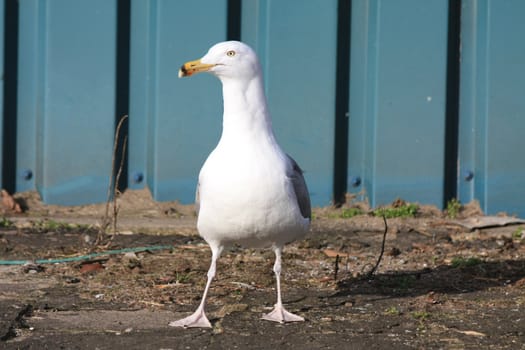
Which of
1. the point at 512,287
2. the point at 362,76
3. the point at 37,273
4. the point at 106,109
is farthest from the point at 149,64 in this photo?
the point at 512,287

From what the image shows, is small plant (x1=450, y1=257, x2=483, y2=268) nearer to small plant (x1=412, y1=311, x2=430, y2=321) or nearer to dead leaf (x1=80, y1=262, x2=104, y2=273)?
small plant (x1=412, y1=311, x2=430, y2=321)

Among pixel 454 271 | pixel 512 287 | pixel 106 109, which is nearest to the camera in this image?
pixel 512 287

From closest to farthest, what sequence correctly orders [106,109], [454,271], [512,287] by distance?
1. [512,287]
2. [454,271]
3. [106,109]

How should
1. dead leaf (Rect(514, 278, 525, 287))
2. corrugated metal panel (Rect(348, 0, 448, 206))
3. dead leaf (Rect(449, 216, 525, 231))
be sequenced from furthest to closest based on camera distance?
corrugated metal panel (Rect(348, 0, 448, 206)) → dead leaf (Rect(449, 216, 525, 231)) → dead leaf (Rect(514, 278, 525, 287))

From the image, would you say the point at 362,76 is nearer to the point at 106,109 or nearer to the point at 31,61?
the point at 106,109

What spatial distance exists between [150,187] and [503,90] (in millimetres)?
2572

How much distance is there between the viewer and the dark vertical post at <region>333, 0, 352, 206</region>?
671 centimetres

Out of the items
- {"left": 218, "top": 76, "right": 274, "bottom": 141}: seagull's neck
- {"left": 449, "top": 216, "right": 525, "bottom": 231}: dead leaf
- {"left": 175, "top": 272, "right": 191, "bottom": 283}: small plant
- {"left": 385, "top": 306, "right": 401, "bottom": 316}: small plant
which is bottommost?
{"left": 385, "top": 306, "right": 401, "bottom": 316}: small plant

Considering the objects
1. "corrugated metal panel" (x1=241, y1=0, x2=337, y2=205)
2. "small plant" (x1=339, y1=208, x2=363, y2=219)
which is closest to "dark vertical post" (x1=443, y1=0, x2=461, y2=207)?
"small plant" (x1=339, y1=208, x2=363, y2=219)

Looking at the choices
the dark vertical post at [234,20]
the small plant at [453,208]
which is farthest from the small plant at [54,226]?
the small plant at [453,208]

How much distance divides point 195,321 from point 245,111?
0.93 meters

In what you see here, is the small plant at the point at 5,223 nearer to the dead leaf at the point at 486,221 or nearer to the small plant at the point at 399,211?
the small plant at the point at 399,211

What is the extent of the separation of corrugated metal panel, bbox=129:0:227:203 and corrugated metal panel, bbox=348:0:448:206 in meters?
1.00

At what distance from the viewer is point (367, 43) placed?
22.0 feet
